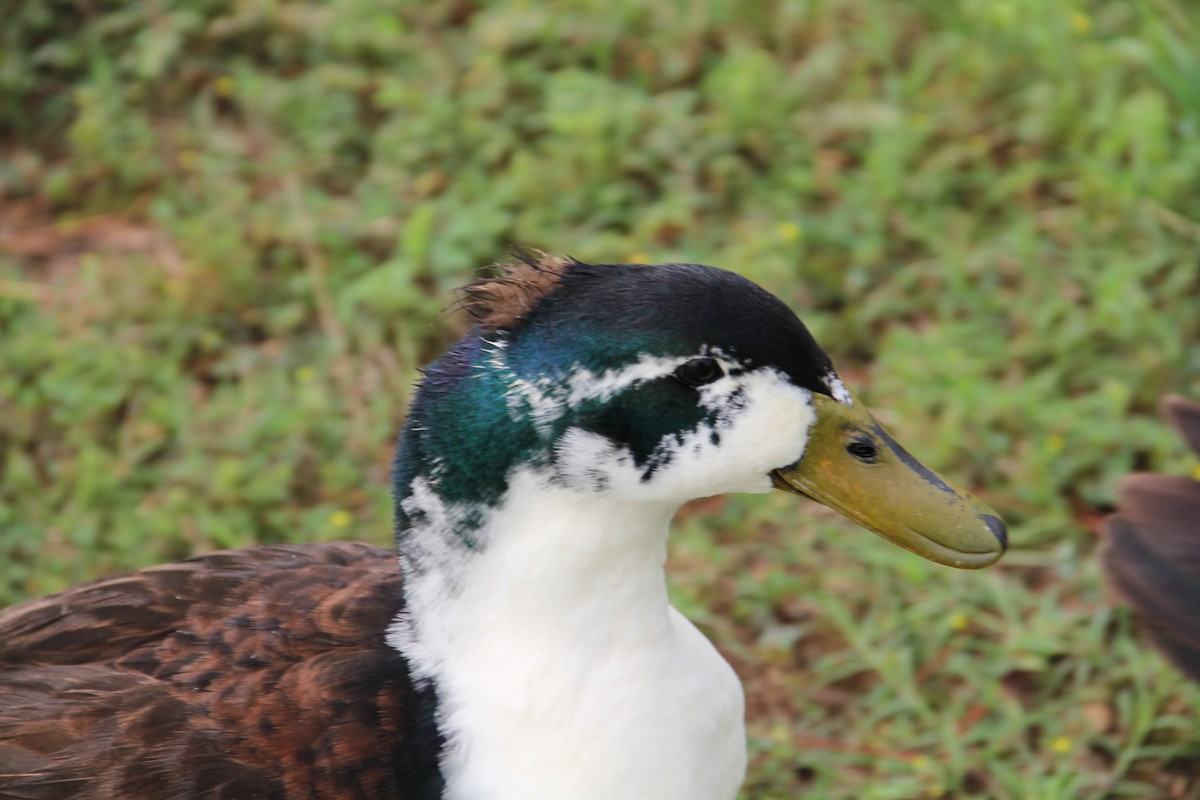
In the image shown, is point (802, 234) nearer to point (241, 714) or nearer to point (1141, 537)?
point (1141, 537)

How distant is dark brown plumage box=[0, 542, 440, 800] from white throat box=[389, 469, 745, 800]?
0.24 feet

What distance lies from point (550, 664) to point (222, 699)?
1.56 ft

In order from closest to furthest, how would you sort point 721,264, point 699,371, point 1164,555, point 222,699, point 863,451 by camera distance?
1. point 699,371
2. point 863,451
3. point 222,699
4. point 1164,555
5. point 721,264

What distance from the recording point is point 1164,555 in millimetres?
2639

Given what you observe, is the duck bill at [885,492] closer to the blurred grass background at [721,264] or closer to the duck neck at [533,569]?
the duck neck at [533,569]

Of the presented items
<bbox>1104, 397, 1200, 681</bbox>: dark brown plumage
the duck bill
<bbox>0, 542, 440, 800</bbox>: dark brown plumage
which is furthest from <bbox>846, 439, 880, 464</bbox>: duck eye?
<bbox>1104, 397, 1200, 681</bbox>: dark brown plumage

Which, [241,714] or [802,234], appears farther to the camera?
[802,234]

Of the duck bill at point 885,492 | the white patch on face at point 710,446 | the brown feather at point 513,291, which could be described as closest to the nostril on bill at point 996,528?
the duck bill at point 885,492

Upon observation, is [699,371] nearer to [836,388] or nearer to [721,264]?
[836,388]

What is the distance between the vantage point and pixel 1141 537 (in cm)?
268

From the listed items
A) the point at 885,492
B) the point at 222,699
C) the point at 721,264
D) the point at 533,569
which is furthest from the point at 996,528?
the point at 721,264

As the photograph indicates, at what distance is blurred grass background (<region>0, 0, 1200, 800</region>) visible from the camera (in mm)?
3188

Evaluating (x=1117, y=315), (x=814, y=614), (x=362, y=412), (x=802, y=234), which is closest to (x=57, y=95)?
(x=362, y=412)

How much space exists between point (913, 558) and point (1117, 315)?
88cm
